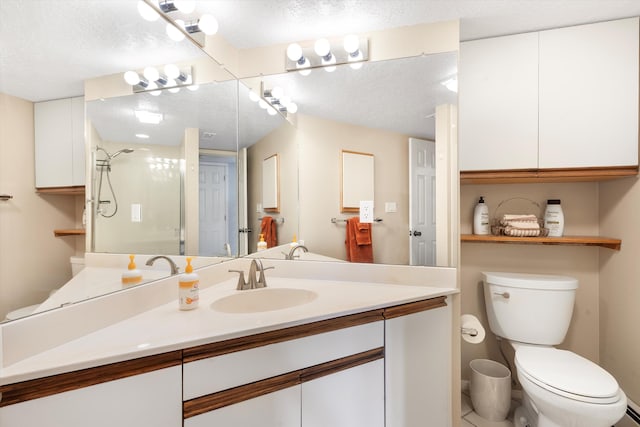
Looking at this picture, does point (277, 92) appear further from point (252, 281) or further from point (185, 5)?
point (252, 281)

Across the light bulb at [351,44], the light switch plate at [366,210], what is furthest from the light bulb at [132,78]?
the light switch plate at [366,210]

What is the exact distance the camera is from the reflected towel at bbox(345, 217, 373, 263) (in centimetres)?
169

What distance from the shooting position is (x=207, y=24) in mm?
1364

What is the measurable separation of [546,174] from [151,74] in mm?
2046

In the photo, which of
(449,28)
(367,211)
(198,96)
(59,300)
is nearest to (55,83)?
(59,300)

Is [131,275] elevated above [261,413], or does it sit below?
above

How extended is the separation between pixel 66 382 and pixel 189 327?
31cm

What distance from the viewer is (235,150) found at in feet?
5.65

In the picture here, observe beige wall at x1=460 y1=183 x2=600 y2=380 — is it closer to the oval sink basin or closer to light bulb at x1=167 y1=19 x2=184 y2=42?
the oval sink basin

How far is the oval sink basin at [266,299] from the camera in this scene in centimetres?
138

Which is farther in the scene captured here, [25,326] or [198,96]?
[198,96]

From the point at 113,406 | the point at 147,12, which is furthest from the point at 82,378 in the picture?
the point at 147,12

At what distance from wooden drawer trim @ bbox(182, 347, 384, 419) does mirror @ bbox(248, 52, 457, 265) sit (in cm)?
60

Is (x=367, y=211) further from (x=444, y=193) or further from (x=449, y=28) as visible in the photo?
(x=449, y=28)
